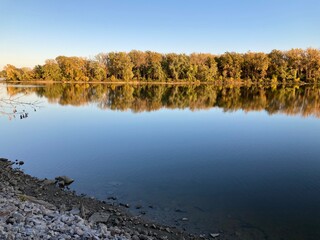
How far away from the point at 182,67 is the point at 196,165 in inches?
3286

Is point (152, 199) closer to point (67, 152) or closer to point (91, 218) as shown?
Result: point (91, 218)

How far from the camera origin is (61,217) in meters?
6.66

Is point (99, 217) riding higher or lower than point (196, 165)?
higher

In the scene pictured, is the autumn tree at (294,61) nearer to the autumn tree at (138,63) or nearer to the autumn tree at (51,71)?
the autumn tree at (138,63)

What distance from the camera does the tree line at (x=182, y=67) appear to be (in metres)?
95.3

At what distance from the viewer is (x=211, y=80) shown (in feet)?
322

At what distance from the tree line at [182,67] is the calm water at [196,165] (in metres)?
71.5

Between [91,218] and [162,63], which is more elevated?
[162,63]

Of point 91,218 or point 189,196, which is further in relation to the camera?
point 189,196

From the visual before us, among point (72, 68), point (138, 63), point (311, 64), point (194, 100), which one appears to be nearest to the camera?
point (194, 100)

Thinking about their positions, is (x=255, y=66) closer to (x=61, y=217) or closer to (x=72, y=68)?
(x=72, y=68)

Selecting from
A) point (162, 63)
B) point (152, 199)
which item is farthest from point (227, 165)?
point (162, 63)

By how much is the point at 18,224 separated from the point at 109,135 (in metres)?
14.7

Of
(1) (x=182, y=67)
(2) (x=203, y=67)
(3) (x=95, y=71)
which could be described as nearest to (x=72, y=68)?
(3) (x=95, y=71)
